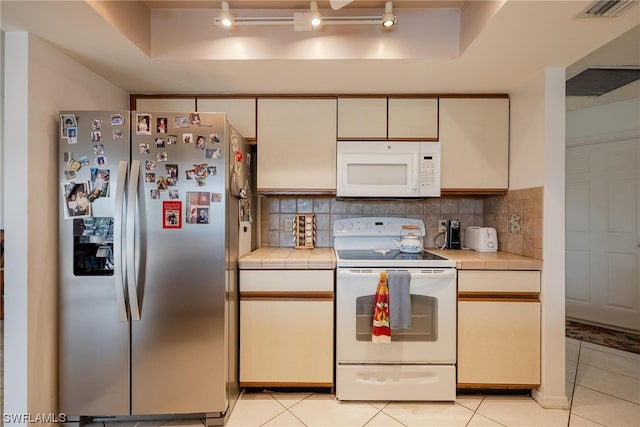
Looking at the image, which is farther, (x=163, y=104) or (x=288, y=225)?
(x=288, y=225)

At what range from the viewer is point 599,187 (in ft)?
10.3

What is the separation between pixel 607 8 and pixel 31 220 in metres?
2.76

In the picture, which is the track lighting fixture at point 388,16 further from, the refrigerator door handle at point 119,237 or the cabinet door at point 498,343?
the cabinet door at point 498,343

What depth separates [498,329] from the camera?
1.91 meters

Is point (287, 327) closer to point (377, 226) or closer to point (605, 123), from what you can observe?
point (377, 226)

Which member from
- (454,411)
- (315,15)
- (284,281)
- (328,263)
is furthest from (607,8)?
(454,411)

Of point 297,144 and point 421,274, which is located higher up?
point 297,144

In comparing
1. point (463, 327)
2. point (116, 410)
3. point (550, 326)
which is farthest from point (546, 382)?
point (116, 410)

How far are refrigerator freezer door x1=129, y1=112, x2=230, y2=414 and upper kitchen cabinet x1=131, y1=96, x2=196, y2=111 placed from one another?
684 mm

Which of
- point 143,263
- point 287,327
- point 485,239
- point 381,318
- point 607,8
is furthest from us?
point 485,239

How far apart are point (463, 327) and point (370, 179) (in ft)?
3.68

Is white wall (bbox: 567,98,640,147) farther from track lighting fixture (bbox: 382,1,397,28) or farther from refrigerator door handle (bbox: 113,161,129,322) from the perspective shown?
refrigerator door handle (bbox: 113,161,129,322)

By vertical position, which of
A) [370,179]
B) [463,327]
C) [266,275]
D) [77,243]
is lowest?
[463,327]

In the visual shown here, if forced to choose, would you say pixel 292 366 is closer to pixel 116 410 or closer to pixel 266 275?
pixel 266 275
